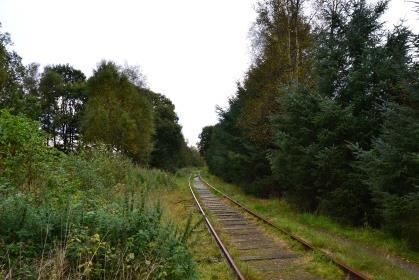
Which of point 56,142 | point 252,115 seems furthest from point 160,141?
point 252,115

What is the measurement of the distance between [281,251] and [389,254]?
97.2 inches

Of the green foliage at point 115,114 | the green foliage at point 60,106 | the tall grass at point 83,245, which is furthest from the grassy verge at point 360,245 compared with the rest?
the green foliage at point 60,106

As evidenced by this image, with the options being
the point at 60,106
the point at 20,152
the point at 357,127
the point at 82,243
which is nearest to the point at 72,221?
the point at 82,243

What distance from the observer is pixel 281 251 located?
8.79 meters

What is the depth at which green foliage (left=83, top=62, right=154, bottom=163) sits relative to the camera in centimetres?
2898

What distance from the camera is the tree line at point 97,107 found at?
87.9ft

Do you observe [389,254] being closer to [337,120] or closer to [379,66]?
[337,120]

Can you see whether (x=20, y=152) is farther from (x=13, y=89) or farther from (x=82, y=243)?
(x=13, y=89)

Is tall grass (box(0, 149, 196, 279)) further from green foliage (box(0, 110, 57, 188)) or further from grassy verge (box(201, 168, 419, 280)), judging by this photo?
grassy verge (box(201, 168, 419, 280))

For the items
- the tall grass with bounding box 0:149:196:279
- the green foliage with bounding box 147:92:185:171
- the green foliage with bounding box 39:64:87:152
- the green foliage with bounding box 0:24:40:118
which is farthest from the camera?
the green foliage with bounding box 147:92:185:171

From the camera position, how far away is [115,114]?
30.5 m

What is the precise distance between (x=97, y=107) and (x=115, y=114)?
5.09ft

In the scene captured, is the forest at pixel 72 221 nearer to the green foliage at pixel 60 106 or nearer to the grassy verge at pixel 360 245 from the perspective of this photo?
the grassy verge at pixel 360 245


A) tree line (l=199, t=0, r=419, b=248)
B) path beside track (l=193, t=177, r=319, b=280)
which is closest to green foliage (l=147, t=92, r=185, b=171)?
tree line (l=199, t=0, r=419, b=248)
